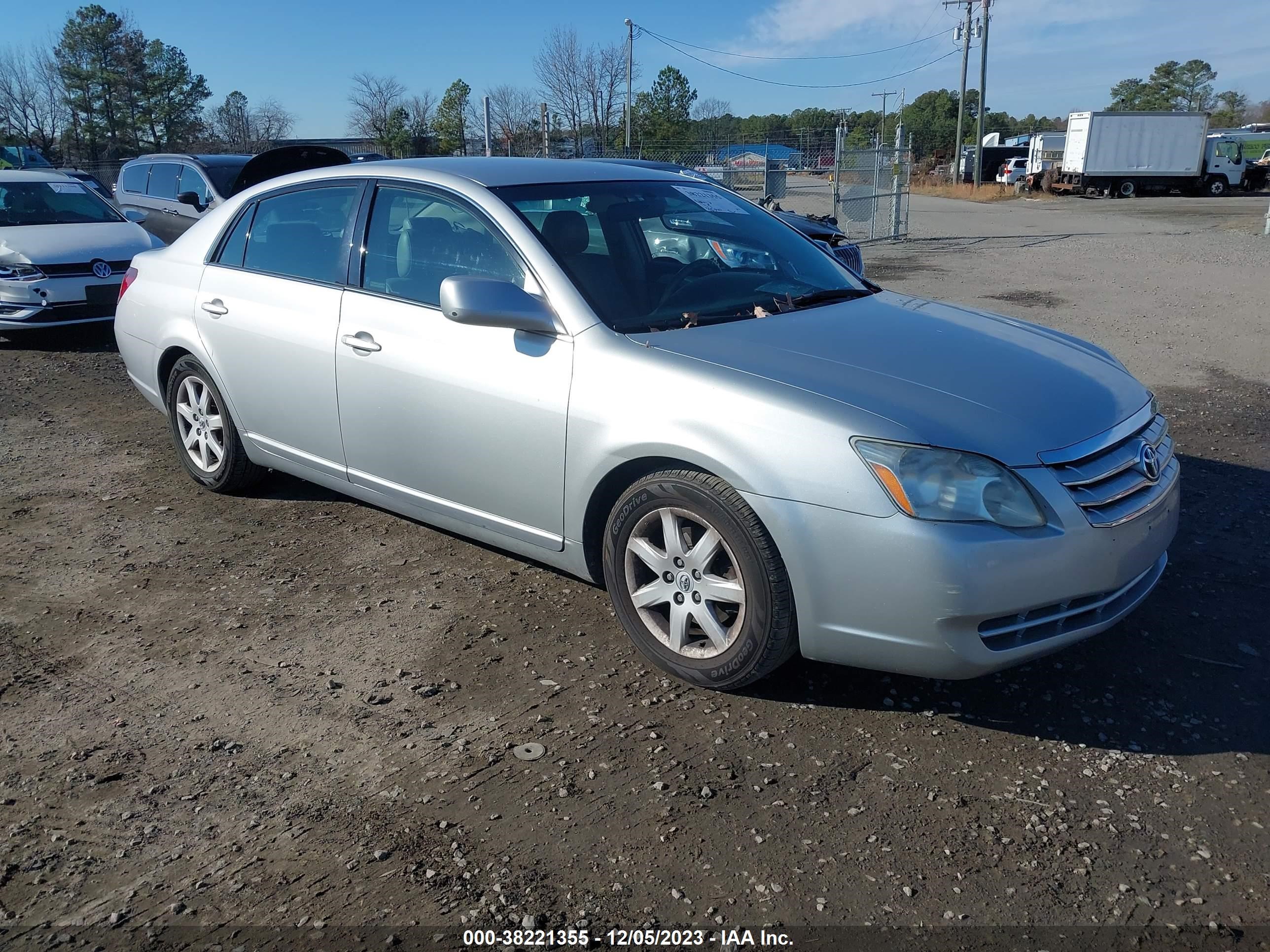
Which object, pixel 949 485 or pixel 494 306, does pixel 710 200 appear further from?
pixel 949 485

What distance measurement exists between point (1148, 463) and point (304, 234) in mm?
3559

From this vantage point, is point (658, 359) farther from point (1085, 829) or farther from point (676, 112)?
point (676, 112)

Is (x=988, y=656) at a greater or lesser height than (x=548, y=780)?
greater

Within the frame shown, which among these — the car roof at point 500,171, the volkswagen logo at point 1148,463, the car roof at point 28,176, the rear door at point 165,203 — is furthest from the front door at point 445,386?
the rear door at point 165,203

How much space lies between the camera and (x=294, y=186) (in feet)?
15.6

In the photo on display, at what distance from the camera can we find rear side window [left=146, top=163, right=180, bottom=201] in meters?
12.3

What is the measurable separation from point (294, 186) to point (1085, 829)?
412 centimetres

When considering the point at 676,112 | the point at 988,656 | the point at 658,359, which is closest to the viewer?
the point at 988,656

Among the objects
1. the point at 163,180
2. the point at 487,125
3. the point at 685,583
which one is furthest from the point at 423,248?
the point at 487,125

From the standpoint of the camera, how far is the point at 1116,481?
3158 millimetres

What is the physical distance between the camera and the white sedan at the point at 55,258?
9.03m

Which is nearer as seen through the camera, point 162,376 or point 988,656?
point 988,656

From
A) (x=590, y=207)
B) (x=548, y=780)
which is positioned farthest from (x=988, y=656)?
(x=590, y=207)

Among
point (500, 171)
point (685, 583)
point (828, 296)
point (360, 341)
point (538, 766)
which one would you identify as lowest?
point (538, 766)
